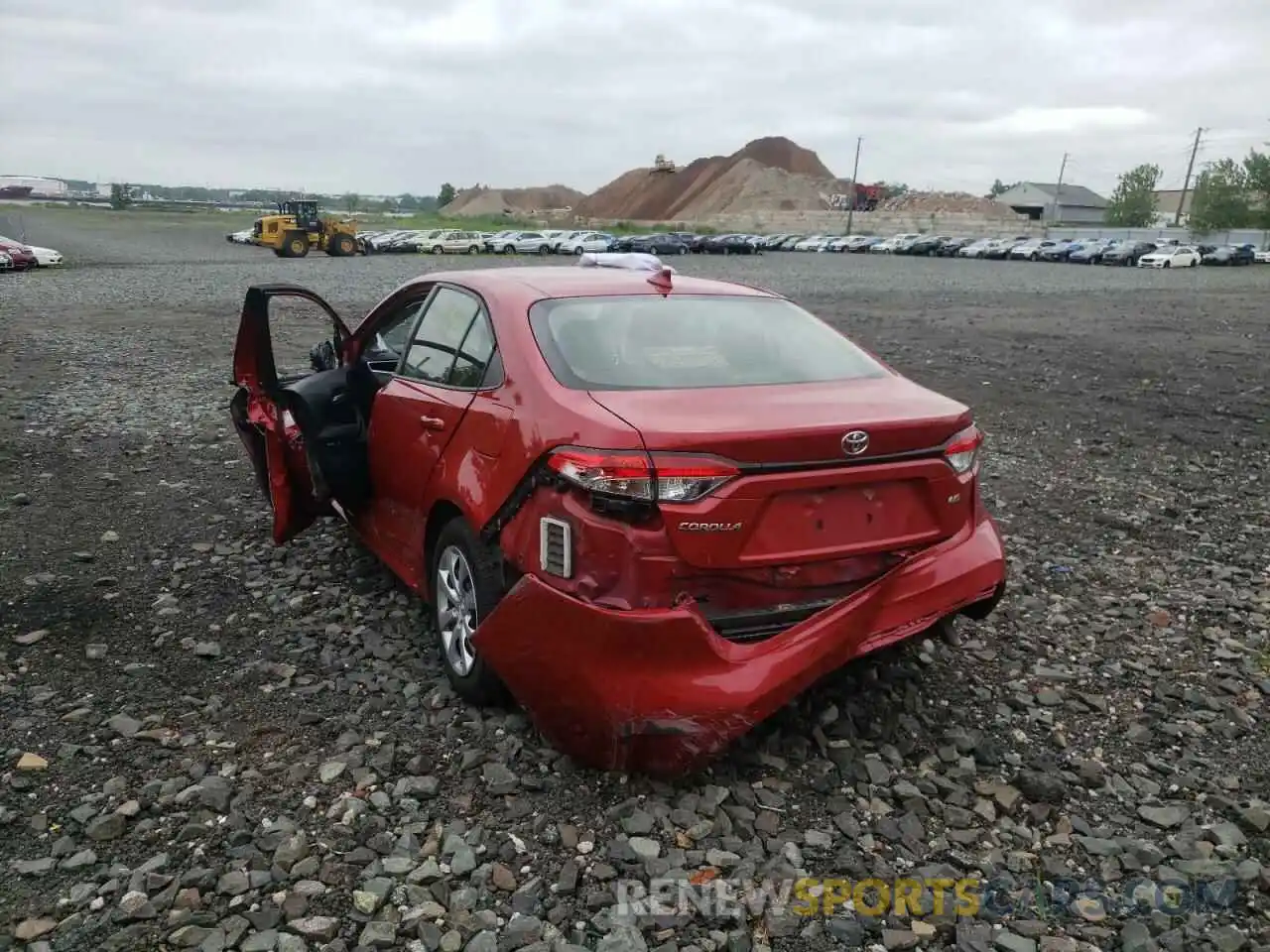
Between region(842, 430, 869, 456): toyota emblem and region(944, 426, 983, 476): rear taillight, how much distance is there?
428 millimetres

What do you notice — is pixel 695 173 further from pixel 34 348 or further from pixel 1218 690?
pixel 1218 690

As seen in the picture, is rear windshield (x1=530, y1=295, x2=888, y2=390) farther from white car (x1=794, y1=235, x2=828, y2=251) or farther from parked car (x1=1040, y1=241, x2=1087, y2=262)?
white car (x1=794, y1=235, x2=828, y2=251)

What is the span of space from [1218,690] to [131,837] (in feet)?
13.3

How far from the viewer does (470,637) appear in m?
3.68

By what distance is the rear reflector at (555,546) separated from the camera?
9.86 ft

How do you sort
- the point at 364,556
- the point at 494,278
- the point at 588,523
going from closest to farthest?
the point at 588,523 < the point at 494,278 < the point at 364,556

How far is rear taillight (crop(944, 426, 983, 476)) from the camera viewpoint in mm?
3379

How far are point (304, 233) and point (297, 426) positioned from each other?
40.8 m

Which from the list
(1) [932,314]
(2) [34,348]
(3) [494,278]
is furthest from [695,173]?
(3) [494,278]

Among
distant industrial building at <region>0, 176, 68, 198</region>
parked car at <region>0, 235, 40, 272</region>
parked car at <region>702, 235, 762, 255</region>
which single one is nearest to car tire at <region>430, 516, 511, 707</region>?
parked car at <region>0, 235, 40, 272</region>

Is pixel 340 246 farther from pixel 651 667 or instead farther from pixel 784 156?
pixel 784 156

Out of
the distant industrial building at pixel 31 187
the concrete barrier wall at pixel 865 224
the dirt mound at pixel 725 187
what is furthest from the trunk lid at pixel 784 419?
the distant industrial building at pixel 31 187

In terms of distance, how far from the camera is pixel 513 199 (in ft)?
426

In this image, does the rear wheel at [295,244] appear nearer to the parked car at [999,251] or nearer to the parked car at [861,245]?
the parked car at [861,245]
